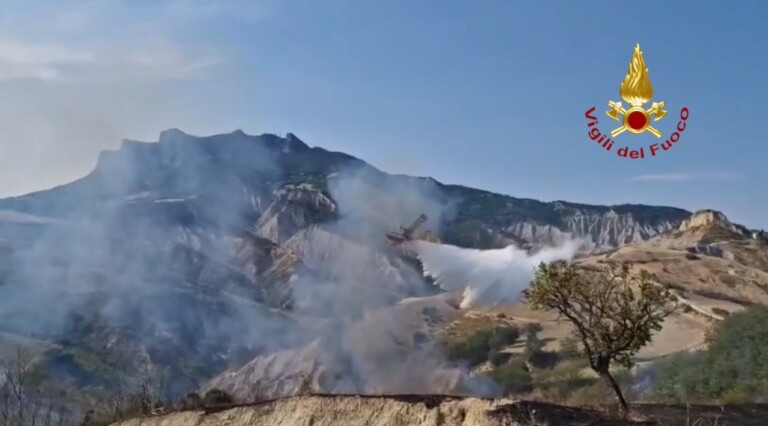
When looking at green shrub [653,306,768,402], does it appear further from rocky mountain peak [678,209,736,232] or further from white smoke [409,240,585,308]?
rocky mountain peak [678,209,736,232]

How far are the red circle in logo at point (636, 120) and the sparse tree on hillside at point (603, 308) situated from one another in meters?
3.15

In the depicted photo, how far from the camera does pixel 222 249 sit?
144 m

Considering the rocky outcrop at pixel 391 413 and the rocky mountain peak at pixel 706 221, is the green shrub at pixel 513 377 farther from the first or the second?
the rocky mountain peak at pixel 706 221

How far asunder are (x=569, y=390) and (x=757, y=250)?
50.5 m

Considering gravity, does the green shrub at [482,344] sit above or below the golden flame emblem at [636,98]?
below

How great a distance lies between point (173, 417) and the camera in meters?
19.4

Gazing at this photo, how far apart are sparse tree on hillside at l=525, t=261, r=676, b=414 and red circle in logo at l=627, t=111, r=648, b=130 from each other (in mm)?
3149

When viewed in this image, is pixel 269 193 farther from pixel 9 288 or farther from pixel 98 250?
pixel 9 288

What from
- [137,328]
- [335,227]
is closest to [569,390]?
[137,328]

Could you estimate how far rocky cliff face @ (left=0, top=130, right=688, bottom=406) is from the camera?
104 m

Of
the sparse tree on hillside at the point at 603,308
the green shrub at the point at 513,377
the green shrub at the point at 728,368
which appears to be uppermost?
the sparse tree on hillside at the point at 603,308

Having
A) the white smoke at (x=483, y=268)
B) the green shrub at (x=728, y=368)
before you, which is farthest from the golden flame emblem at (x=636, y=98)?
the white smoke at (x=483, y=268)

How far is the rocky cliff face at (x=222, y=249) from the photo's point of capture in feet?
341

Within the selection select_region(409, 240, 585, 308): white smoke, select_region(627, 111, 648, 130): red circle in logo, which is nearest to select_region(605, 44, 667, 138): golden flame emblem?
select_region(627, 111, 648, 130): red circle in logo
